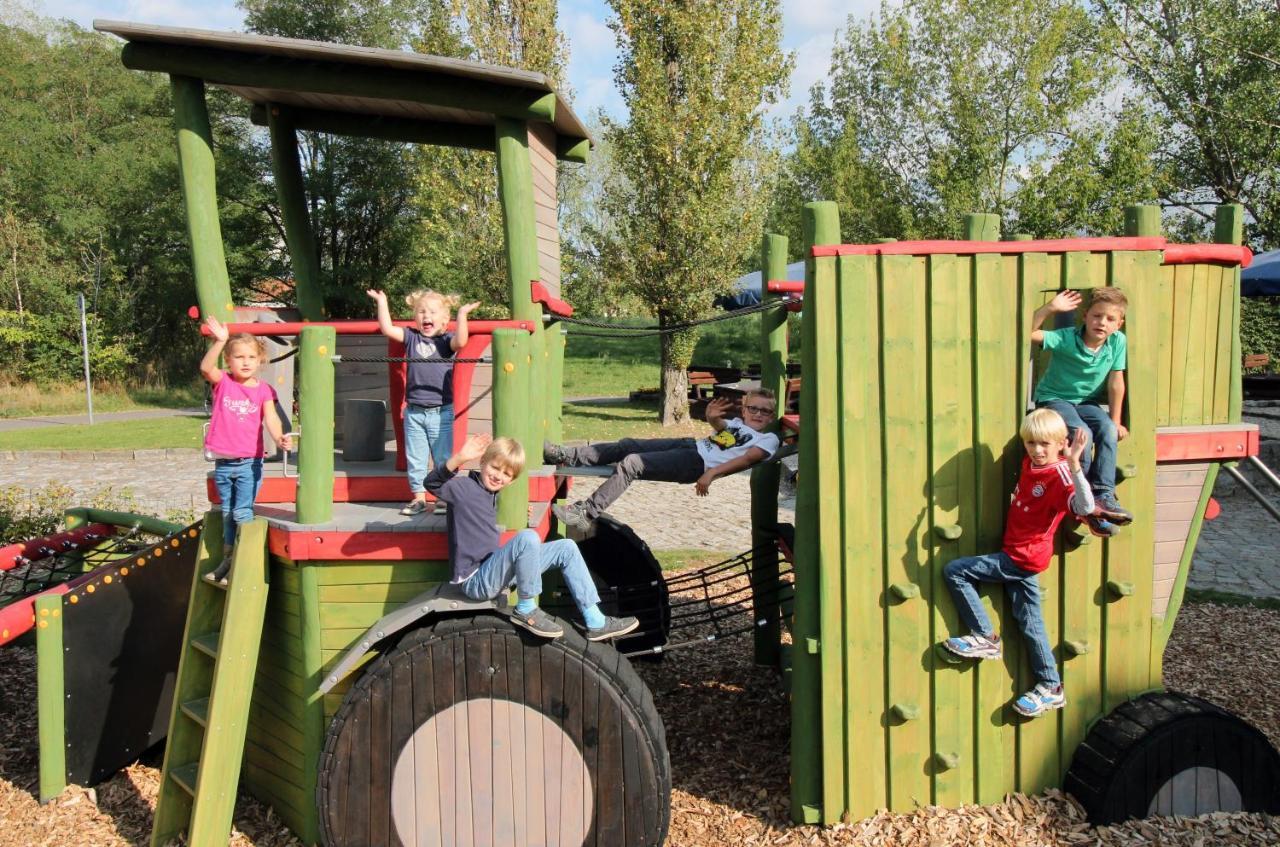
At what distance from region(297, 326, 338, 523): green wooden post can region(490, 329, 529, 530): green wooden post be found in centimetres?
74

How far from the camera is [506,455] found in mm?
4098

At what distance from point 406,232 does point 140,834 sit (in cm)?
2448

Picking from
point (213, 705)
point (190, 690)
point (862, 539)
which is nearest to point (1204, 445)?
point (862, 539)

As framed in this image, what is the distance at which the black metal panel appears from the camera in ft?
16.7

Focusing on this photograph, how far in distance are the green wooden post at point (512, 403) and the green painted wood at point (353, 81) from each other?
1465 mm

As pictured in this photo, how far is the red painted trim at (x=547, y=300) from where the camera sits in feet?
17.0

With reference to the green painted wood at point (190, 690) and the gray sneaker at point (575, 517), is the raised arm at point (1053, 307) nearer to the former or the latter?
the gray sneaker at point (575, 517)

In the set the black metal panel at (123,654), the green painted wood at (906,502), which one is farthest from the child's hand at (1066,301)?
the black metal panel at (123,654)

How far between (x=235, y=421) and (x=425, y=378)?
92 centimetres

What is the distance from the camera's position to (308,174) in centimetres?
2612

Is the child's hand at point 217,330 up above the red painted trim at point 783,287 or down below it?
below

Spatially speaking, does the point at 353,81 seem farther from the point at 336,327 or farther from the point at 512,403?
the point at 512,403

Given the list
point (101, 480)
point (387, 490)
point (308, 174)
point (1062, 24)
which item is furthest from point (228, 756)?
point (308, 174)

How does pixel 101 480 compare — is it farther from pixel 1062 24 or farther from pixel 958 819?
pixel 1062 24
